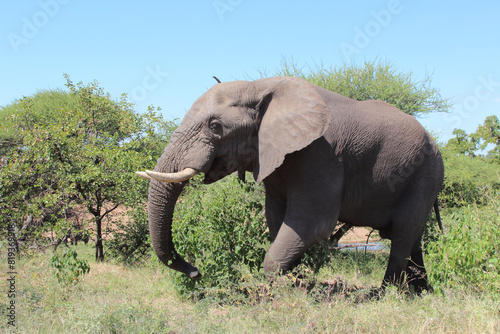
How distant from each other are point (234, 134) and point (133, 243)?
5.02m

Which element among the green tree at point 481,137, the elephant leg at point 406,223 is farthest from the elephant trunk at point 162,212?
the green tree at point 481,137

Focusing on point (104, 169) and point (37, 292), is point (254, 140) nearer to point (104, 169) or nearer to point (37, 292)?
point (37, 292)

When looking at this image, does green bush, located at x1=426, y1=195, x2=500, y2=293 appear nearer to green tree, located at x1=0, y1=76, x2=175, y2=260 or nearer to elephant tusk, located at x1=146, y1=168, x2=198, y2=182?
elephant tusk, located at x1=146, y1=168, x2=198, y2=182

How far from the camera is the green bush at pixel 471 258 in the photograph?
4770 millimetres

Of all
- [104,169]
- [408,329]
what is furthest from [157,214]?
[104,169]

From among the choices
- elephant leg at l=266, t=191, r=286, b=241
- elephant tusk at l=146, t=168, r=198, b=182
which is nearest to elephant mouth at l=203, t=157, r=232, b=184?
elephant tusk at l=146, t=168, r=198, b=182

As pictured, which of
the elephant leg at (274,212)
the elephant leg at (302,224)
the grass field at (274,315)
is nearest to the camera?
the grass field at (274,315)

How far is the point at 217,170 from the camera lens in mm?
4988

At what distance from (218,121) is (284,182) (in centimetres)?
103

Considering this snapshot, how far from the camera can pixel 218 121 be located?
189 inches

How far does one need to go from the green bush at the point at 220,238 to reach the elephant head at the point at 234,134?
92 centimetres

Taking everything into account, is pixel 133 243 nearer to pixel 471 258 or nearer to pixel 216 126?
pixel 216 126

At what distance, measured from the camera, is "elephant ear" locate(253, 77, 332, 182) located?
4738mm

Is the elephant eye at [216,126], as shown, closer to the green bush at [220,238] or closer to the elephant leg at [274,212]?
the elephant leg at [274,212]
